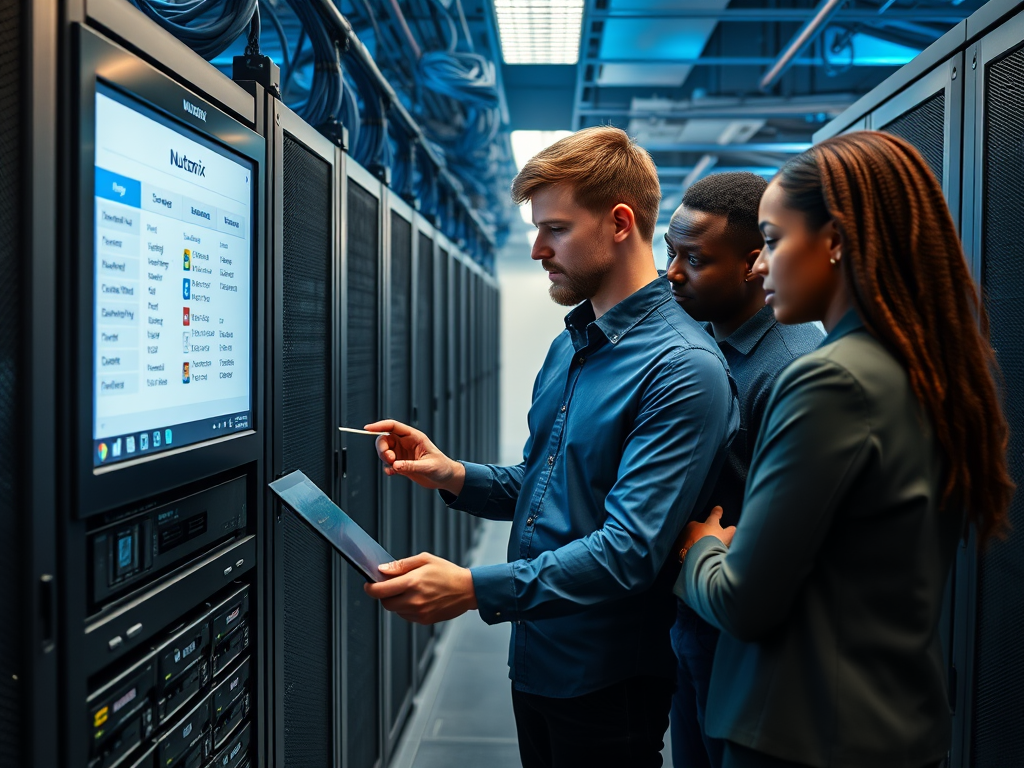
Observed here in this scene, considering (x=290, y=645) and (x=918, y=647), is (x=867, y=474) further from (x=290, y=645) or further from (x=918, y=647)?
(x=290, y=645)

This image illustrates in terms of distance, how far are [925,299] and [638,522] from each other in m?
0.44

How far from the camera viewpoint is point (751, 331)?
4.73 feet

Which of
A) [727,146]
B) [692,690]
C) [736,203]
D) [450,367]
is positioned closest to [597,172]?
[736,203]

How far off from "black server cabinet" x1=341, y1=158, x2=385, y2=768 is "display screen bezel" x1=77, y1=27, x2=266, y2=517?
686 millimetres

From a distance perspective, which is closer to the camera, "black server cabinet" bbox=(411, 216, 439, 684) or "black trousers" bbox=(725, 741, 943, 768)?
"black trousers" bbox=(725, 741, 943, 768)

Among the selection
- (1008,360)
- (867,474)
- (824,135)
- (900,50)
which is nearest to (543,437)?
(867,474)

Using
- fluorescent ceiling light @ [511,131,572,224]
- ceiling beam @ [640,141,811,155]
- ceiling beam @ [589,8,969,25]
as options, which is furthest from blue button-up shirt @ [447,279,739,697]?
ceiling beam @ [640,141,811,155]

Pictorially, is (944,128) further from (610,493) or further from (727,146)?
(727,146)

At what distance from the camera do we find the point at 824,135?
2.12 m

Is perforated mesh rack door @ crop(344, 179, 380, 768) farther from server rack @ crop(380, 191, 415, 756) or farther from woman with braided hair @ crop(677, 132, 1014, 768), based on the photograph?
woman with braided hair @ crop(677, 132, 1014, 768)

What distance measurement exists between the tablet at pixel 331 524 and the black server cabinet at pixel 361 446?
637 millimetres

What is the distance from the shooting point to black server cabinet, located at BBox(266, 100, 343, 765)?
1290mm

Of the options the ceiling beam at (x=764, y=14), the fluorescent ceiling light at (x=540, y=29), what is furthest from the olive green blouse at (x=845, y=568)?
the ceiling beam at (x=764, y=14)

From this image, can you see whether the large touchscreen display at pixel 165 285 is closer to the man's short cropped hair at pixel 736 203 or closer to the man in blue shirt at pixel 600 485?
the man in blue shirt at pixel 600 485
